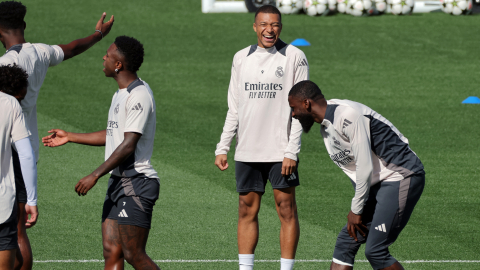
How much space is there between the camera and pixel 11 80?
4707 millimetres

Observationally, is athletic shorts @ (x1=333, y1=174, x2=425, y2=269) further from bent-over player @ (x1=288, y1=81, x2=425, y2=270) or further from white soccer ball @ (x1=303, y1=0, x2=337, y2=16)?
white soccer ball @ (x1=303, y1=0, x2=337, y2=16)

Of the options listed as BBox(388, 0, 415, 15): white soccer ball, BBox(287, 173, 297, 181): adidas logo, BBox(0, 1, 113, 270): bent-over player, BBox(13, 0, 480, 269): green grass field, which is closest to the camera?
BBox(0, 1, 113, 270): bent-over player

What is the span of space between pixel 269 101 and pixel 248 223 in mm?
1117

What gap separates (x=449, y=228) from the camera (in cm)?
809

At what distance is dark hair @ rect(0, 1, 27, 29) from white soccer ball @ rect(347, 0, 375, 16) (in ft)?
54.5

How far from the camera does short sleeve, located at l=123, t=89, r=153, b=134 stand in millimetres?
5027

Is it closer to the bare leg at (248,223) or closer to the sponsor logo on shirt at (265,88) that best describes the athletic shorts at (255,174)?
the bare leg at (248,223)

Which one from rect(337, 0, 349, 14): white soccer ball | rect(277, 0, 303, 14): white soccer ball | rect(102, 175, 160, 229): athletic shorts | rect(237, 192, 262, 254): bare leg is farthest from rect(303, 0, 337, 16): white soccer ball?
rect(102, 175, 160, 229): athletic shorts

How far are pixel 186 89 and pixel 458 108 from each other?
6.06m

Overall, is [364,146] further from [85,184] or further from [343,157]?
[85,184]

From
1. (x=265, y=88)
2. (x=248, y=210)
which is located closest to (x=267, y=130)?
(x=265, y=88)

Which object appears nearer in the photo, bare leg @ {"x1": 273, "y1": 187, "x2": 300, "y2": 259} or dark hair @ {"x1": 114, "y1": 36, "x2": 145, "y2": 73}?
dark hair @ {"x1": 114, "y1": 36, "x2": 145, "y2": 73}

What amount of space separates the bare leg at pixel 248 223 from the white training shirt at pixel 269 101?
1.14 ft

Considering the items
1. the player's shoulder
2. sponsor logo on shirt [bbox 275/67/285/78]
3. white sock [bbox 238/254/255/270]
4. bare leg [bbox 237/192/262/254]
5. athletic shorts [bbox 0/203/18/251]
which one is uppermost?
sponsor logo on shirt [bbox 275/67/285/78]
